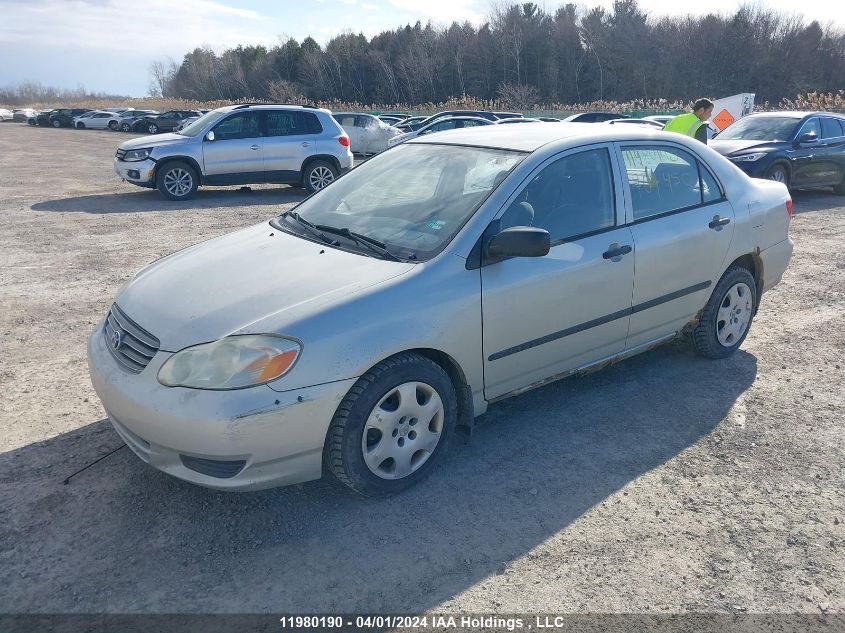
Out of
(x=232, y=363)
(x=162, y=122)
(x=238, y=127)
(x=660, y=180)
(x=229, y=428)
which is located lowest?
(x=229, y=428)

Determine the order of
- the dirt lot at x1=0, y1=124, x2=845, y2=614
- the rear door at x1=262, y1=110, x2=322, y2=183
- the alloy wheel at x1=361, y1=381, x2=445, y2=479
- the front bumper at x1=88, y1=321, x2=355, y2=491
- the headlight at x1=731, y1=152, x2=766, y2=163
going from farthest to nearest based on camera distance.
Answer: the rear door at x1=262, y1=110, x2=322, y2=183, the headlight at x1=731, y1=152, x2=766, y2=163, the alloy wheel at x1=361, y1=381, x2=445, y2=479, the front bumper at x1=88, y1=321, x2=355, y2=491, the dirt lot at x1=0, y1=124, x2=845, y2=614

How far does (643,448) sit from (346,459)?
1.72m

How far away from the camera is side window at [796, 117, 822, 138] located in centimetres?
1242

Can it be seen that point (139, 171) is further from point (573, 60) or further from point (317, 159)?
point (573, 60)

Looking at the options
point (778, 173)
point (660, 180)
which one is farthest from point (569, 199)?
point (778, 173)

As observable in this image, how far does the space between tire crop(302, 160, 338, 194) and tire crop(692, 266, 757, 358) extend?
32.1 ft

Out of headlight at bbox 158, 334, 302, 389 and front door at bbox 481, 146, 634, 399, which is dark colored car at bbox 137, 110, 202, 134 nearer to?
front door at bbox 481, 146, 634, 399

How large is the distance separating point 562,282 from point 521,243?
0.51 m

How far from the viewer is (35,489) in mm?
3330

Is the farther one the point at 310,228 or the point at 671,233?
the point at 671,233

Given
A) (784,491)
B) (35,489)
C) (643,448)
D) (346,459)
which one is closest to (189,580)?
(346,459)

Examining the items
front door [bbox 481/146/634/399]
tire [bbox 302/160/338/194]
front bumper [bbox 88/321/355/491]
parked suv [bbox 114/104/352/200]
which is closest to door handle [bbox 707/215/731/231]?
front door [bbox 481/146/634/399]

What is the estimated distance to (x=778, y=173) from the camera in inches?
473

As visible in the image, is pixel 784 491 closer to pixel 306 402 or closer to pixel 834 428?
pixel 834 428
